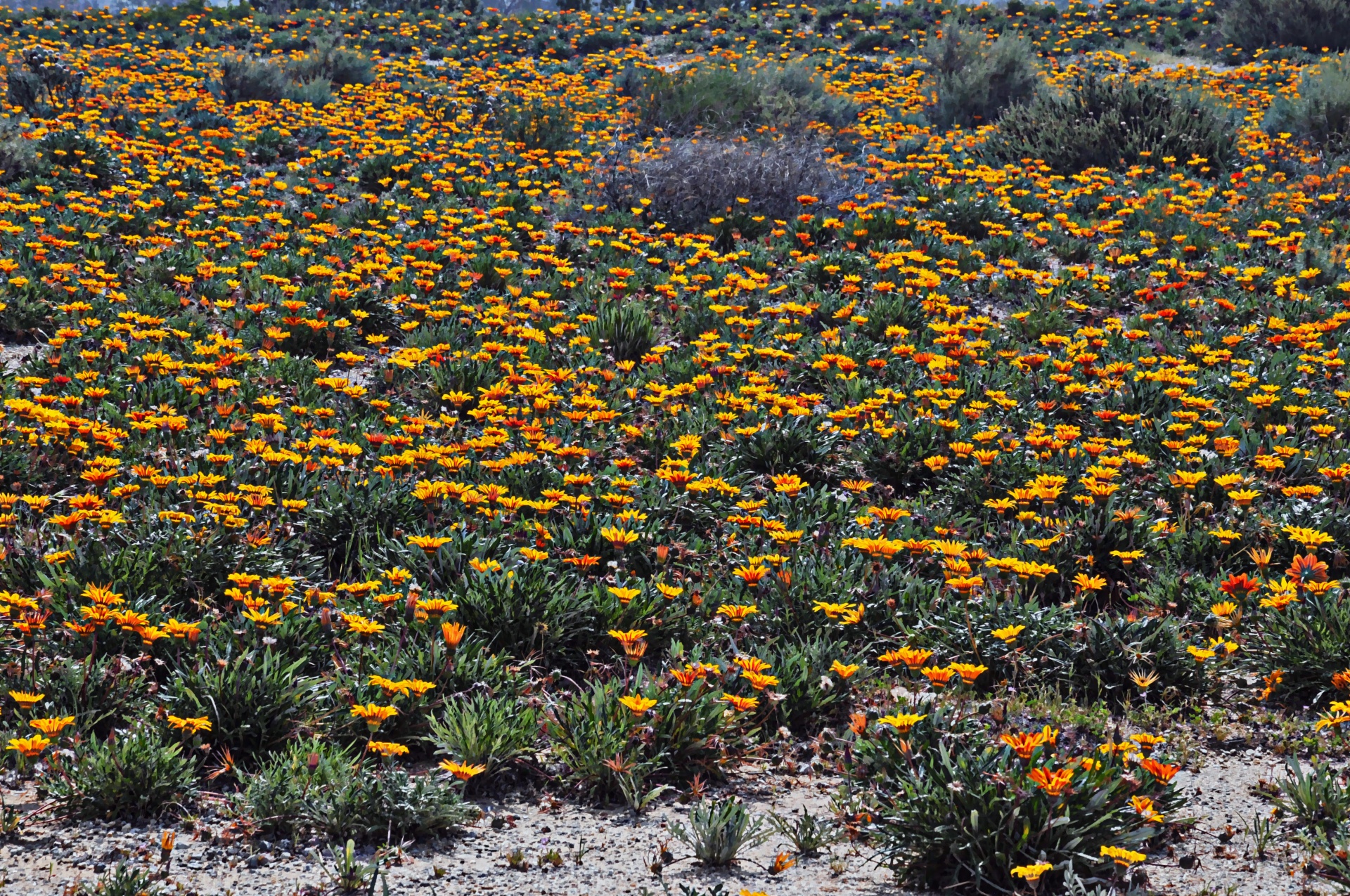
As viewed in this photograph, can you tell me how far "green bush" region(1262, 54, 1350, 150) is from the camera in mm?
14849

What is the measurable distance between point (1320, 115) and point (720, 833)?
50.0ft

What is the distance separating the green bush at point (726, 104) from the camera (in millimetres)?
16438

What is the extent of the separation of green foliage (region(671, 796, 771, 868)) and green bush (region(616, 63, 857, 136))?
12.7m

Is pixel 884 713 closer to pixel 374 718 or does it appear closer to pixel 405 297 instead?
pixel 374 718

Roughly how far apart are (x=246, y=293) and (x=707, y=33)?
2069cm

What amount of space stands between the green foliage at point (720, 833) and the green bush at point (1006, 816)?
0.39 metres

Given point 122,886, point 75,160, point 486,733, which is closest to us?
point 122,886

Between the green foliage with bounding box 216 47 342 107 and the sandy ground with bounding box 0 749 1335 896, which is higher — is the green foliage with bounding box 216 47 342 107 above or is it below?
above

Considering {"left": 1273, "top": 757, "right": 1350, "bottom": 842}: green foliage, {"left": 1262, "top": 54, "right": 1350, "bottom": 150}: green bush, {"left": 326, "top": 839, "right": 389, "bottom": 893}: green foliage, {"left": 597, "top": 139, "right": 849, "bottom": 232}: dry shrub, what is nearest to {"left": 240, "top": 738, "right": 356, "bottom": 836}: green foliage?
{"left": 326, "top": 839, "right": 389, "bottom": 893}: green foliage

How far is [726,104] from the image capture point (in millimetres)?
16906

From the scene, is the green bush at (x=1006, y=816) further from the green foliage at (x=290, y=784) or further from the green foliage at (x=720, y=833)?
the green foliage at (x=290, y=784)

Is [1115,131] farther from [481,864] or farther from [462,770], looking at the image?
[481,864]

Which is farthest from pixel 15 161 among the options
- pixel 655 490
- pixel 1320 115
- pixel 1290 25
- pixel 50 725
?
pixel 1290 25

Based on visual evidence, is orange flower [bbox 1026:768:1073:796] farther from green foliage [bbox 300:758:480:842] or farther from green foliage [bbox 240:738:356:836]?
green foliage [bbox 240:738:356:836]
